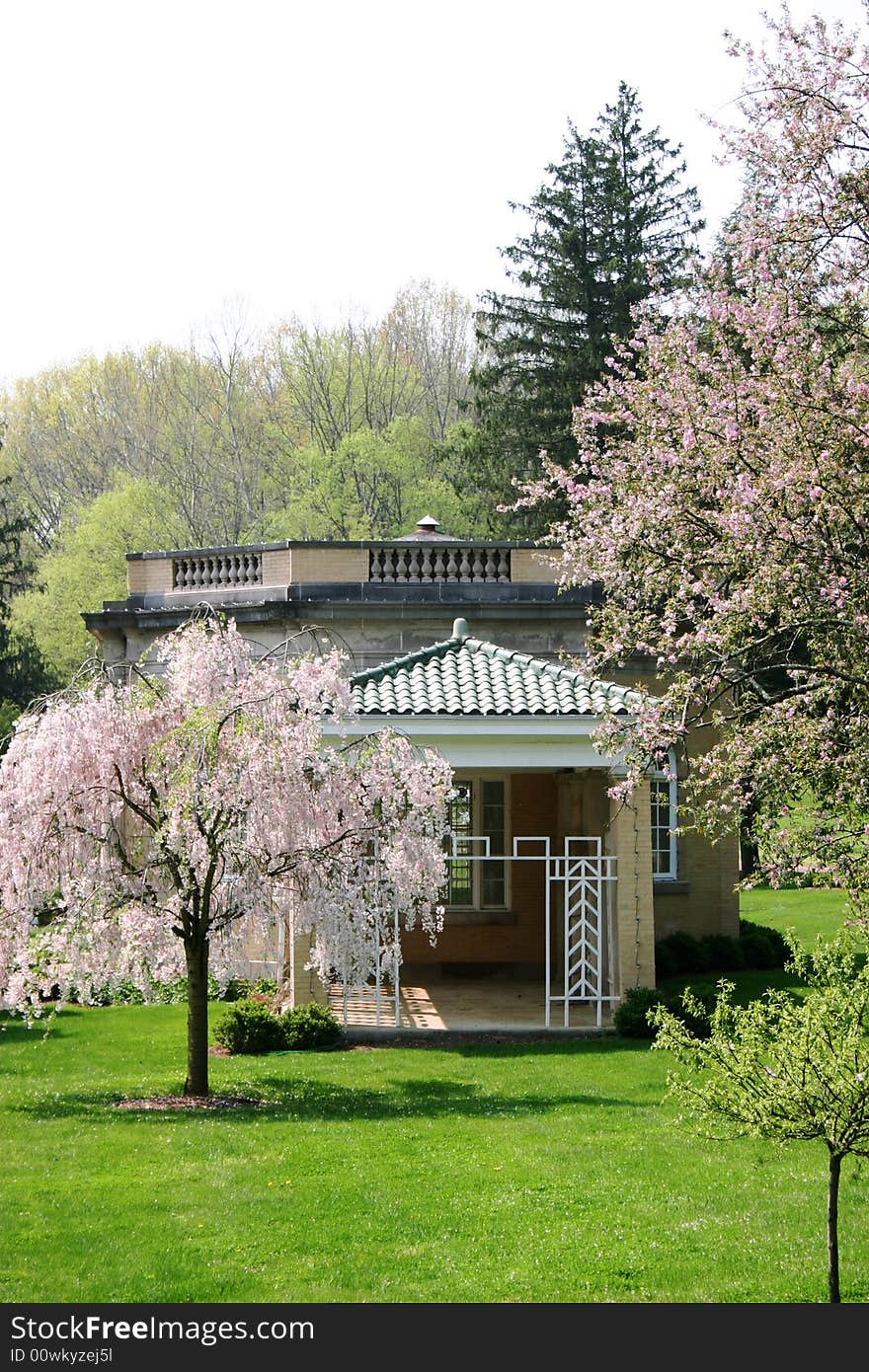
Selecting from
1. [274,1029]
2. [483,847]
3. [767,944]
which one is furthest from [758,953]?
[274,1029]

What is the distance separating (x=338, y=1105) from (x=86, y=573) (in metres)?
33.6

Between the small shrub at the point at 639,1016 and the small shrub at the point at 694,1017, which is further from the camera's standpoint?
the small shrub at the point at 694,1017

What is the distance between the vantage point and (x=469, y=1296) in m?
7.56

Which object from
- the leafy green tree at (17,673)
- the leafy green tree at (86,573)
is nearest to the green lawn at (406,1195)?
the leafy green tree at (17,673)

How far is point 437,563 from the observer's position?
77.9ft

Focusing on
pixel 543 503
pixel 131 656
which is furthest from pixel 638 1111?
pixel 543 503

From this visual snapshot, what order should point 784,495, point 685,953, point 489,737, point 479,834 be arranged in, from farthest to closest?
point 685,953 < point 479,834 < point 489,737 < point 784,495

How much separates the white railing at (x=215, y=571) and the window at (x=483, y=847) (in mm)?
4903

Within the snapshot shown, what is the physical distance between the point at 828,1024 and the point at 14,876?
8.33 m

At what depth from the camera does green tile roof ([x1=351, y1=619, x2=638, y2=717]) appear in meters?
17.7

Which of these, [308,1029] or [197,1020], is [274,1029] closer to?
[308,1029]

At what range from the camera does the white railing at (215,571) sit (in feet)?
78.8

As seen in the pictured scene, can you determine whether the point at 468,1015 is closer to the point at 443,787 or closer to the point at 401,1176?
the point at 443,787

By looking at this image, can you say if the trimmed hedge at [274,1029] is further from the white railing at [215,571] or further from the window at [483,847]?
the white railing at [215,571]
